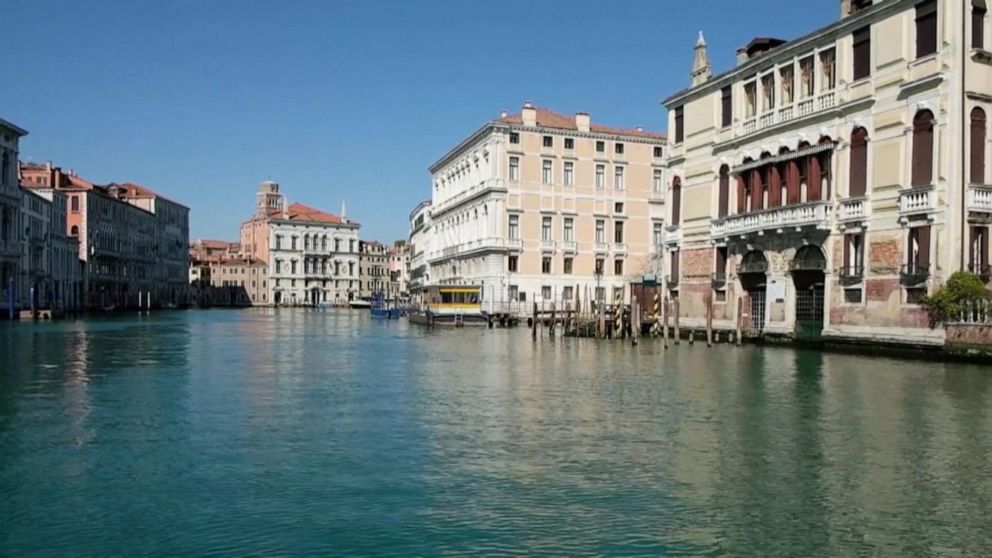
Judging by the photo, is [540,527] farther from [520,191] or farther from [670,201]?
[520,191]

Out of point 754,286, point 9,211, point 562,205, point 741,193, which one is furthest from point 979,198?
point 9,211

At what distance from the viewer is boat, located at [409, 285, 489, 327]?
153 ft

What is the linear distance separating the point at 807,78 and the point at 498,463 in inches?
771

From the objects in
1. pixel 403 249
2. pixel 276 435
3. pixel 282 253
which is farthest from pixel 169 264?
pixel 276 435

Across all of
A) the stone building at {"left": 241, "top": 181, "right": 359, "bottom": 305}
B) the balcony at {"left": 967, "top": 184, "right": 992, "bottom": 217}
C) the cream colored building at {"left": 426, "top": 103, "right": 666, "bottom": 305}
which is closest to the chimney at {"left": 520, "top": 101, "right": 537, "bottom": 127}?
the cream colored building at {"left": 426, "top": 103, "right": 666, "bottom": 305}

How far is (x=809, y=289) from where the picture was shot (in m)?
26.5

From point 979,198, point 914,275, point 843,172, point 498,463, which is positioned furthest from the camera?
point 843,172

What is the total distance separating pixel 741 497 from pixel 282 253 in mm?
106040

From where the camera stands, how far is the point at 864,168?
24.0 m

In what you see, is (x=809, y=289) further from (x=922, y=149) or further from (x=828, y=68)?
(x=828, y=68)

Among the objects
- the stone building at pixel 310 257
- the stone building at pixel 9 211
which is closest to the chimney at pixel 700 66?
the stone building at pixel 9 211

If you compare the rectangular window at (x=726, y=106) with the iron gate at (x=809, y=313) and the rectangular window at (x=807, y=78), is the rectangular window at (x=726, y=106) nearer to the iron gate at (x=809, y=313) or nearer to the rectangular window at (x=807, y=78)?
the rectangular window at (x=807, y=78)

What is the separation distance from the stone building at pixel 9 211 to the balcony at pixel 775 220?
38.5 metres

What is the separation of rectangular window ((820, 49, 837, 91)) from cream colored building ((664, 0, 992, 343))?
0.04 meters
